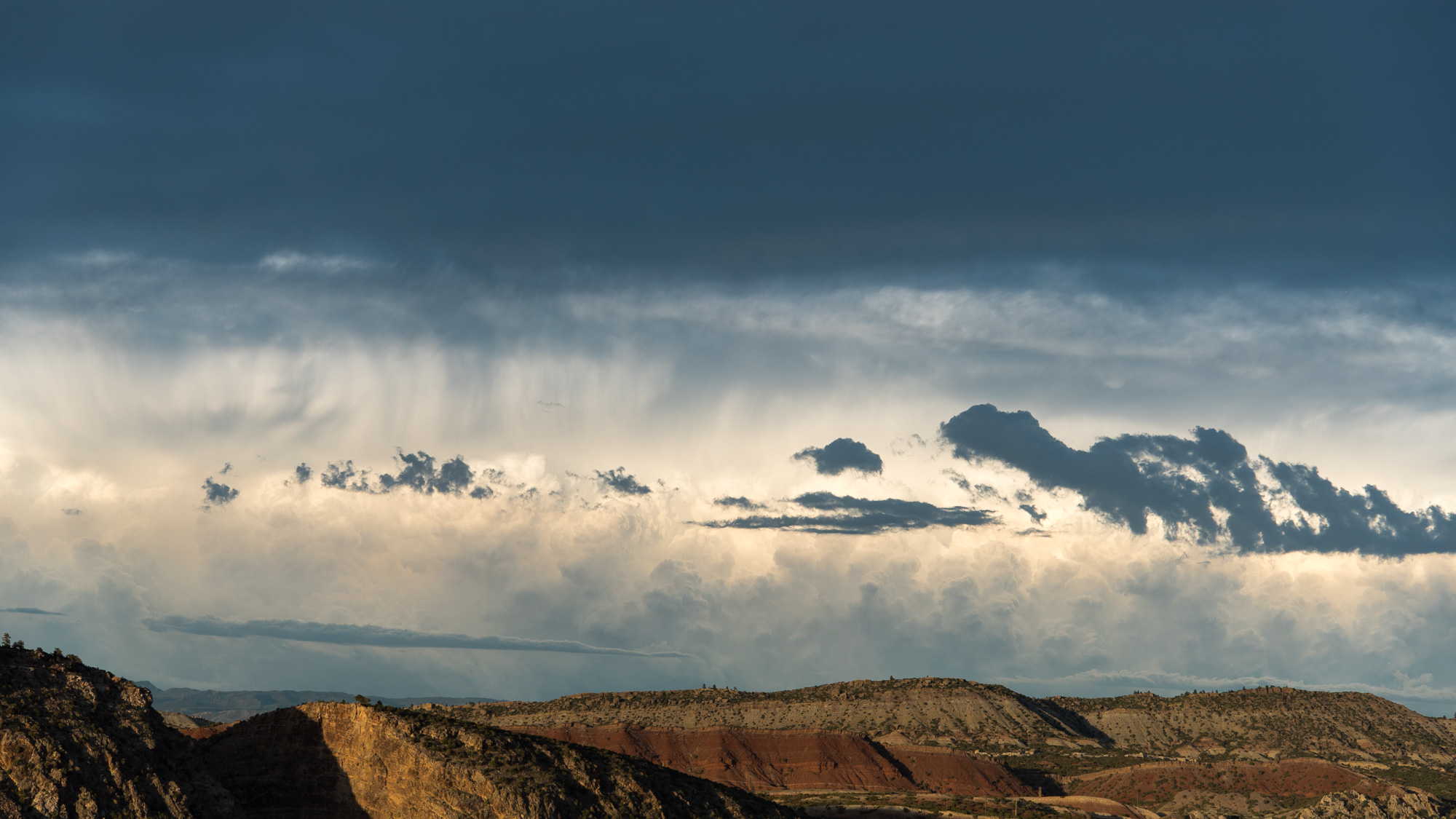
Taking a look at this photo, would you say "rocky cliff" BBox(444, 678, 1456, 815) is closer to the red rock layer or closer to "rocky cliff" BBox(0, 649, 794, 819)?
the red rock layer

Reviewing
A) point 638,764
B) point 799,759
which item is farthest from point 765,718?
point 638,764

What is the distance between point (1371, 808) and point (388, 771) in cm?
10751

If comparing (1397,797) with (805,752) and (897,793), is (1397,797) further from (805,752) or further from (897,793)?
(805,752)

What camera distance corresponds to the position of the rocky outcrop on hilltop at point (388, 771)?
54125mm

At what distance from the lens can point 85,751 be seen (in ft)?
154

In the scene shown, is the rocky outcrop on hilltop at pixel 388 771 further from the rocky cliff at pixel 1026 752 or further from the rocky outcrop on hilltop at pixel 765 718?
A: the rocky outcrop on hilltop at pixel 765 718

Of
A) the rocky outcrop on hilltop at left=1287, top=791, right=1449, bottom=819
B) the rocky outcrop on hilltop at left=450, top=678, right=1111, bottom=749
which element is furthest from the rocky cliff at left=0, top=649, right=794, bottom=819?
the rocky outcrop on hilltop at left=450, top=678, right=1111, bottom=749

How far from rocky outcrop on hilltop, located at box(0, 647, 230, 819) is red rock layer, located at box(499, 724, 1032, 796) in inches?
4256

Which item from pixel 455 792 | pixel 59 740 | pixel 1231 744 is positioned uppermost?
pixel 59 740

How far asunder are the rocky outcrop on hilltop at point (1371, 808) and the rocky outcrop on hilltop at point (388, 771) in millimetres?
88830

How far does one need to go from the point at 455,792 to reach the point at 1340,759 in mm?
171901

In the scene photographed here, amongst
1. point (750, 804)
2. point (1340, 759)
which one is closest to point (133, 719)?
point (750, 804)

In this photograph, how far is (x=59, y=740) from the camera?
46344 mm

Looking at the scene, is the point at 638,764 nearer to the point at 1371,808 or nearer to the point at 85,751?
the point at 85,751
